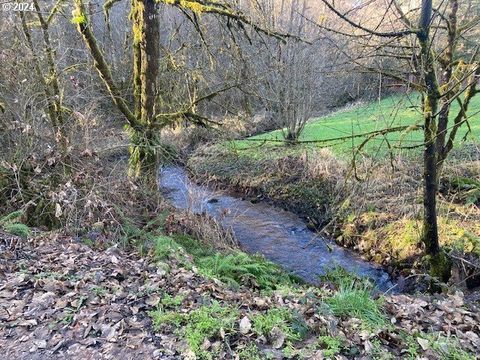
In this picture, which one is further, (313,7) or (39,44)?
(313,7)

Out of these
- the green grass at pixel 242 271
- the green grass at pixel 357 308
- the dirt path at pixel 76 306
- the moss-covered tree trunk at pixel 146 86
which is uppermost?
the moss-covered tree trunk at pixel 146 86

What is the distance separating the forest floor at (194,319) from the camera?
3.39 m

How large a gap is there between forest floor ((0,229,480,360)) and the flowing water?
3.42m

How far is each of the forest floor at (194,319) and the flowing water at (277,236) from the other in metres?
3.42

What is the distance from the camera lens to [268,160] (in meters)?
14.0

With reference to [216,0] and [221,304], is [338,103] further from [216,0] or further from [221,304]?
[221,304]

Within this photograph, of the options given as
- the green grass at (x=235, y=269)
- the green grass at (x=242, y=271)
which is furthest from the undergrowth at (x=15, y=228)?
the green grass at (x=242, y=271)

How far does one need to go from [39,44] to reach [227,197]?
6.91 metres

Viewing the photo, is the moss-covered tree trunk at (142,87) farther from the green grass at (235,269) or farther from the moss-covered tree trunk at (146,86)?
the green grass at (235,269)

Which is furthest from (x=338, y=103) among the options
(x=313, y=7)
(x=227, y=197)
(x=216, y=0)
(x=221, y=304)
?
(x=221, y=304)

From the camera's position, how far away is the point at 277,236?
32.6 feet

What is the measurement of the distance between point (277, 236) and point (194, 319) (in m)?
6.37

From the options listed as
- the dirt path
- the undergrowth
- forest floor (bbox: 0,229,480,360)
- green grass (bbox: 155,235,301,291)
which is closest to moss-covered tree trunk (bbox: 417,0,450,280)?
forest floor (bbox: 0,229,480,360)

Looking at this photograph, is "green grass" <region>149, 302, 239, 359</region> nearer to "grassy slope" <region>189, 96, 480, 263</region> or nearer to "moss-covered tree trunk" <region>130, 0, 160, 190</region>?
"grassy slope" <region>189, 96, 480, 263</region>
